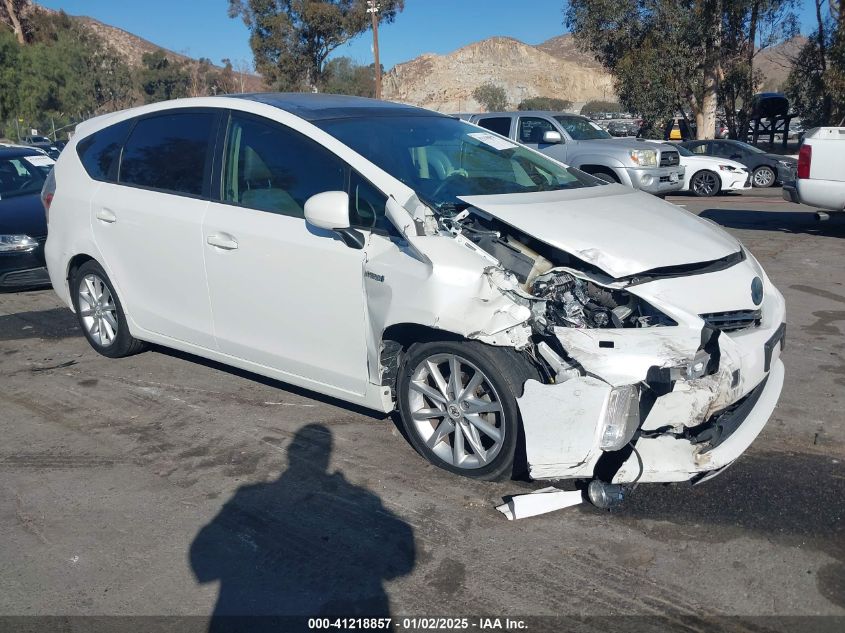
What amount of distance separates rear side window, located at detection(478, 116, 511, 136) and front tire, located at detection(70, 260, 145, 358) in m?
9.94

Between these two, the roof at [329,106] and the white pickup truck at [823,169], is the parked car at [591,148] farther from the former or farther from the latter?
the roof at [329,106]

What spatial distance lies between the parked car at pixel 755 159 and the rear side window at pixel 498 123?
283 inches

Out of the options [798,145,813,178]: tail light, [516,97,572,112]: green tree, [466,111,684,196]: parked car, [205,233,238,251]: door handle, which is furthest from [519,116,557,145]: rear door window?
[516,97,572,112]: green tree

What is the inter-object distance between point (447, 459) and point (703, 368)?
1368 mm

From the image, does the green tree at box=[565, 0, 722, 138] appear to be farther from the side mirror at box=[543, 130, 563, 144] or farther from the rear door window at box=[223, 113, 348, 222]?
the rear door window at box=[223, 113, 348, 222]

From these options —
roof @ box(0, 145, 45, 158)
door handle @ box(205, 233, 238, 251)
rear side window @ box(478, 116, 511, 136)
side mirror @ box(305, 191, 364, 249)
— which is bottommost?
door handle @ box(205, 233, 238, 251)

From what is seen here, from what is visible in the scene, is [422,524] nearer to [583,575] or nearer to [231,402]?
[583,575]

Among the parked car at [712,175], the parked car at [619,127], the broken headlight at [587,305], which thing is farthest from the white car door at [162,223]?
the parked car at [619,127]

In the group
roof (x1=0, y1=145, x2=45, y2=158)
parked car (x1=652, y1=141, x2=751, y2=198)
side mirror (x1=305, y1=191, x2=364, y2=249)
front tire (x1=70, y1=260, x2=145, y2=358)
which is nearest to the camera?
side mirror (x1=305, y1=191, x2=364, y2=249)

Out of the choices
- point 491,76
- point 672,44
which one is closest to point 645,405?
point 672,44

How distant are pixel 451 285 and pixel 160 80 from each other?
2883 inches

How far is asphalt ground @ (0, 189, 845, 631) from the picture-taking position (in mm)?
3152

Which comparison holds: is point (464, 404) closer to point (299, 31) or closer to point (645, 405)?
point (645, 405)

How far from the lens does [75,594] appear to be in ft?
10.7
